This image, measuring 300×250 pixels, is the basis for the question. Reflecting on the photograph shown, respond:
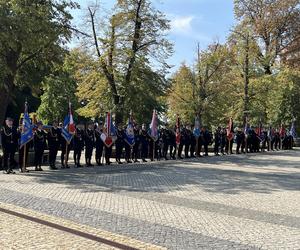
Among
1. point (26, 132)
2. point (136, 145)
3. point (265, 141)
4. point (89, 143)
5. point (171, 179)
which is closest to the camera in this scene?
point (171, 179)

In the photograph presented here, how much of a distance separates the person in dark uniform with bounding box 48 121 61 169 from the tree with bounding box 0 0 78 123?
2.75 m

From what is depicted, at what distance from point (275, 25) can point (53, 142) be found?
112ft

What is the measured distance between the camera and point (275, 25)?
45.3 metres

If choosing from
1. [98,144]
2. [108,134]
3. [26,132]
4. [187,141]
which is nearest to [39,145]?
[26,132]

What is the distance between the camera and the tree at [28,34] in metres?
15.8

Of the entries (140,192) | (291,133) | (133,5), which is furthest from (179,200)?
(291,133)

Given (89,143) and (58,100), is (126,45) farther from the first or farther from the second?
(58,100)

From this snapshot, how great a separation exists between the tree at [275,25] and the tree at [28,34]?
29243 millimetres

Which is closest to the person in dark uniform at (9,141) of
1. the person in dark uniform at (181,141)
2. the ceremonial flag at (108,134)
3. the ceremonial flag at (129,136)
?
the ceremonial flag at (108,134)

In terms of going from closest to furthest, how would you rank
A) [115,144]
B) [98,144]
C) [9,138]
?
[9,138], [98,144], [115,144]

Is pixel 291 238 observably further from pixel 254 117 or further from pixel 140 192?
pixel 254 117

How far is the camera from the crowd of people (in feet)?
52.2

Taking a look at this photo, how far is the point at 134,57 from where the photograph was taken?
25016 mm

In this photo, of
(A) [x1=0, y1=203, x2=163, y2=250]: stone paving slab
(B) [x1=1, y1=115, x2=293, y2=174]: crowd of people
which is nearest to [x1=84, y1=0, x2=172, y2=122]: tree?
(B) [x1=1, y1=115, x2=293, y2=174]: crowd of people
